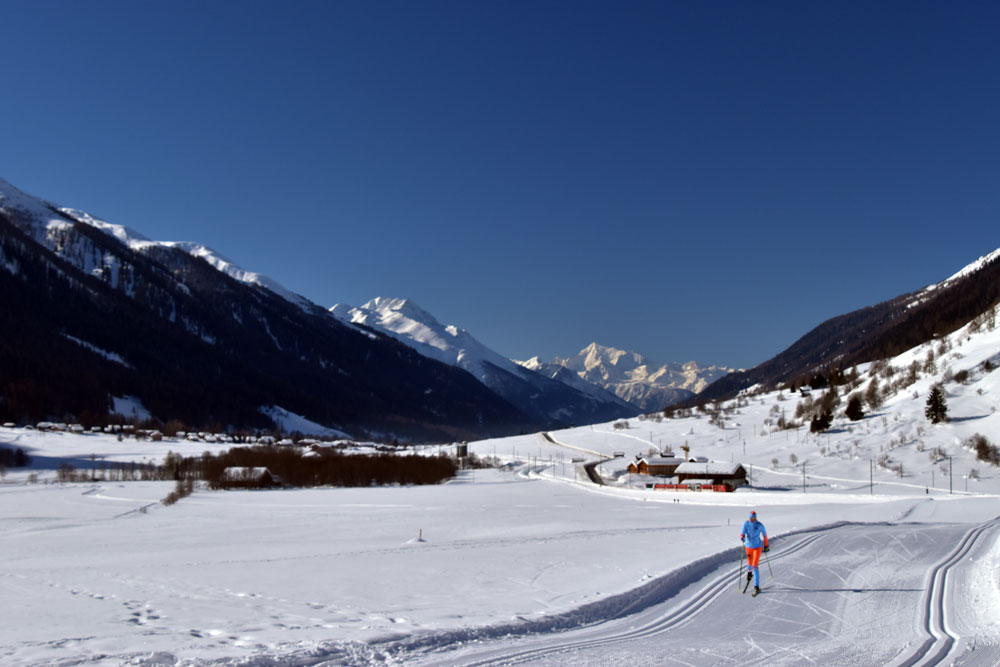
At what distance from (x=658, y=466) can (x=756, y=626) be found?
2374 inches

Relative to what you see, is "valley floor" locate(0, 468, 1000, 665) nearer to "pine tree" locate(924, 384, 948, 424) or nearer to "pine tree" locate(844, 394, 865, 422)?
"pine tree" locate(924, 384, 948, 424)

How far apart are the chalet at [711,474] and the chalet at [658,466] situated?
5238mm

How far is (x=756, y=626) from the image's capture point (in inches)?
536

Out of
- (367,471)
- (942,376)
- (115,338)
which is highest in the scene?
(115,338)

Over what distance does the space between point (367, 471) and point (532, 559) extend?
181 feet

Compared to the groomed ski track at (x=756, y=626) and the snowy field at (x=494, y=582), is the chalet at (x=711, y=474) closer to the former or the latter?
the snowy field at (x=494, y=582)

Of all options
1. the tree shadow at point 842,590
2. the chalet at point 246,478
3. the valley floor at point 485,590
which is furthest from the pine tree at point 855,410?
the tree shadow at point 842,590

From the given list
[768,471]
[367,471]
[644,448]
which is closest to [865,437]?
[768,471]

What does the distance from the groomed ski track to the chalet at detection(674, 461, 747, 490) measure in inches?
1669

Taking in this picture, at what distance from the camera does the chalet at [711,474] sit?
62.4 meters

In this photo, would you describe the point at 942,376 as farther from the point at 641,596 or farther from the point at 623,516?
the point at 641,596

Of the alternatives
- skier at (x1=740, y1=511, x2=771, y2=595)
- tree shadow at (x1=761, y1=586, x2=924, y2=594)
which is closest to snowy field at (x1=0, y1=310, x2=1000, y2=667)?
tree shadow at (x1=761, y1=586, x2=924, y2=594)

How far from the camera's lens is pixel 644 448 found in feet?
317

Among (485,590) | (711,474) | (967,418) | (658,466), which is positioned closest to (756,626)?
(485,590)
